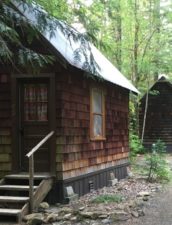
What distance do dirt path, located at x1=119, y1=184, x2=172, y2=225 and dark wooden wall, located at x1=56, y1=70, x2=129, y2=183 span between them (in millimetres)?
1961

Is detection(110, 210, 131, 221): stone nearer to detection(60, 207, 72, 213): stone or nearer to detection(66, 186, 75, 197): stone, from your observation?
detection(60, 207, 72, 213): stone

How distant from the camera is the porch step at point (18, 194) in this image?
29.3 ft

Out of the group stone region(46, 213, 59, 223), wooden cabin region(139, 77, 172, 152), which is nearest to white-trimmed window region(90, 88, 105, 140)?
stone region(46, 213, 59, 223)

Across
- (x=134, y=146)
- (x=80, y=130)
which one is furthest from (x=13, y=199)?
(x=134, y=146)

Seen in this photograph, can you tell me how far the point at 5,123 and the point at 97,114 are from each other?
303cm

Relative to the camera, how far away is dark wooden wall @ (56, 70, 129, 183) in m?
10.4

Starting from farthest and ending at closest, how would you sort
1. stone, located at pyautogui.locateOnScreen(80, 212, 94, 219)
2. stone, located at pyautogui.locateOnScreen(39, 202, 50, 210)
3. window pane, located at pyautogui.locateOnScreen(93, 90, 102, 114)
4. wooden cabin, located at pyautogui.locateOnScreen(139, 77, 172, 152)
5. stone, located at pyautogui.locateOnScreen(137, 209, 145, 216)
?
wooden cabin, located at pyautogui.locateOnScreen(139, 77, 172, 152)
window pane, located at pyautogui.locateOnScreen(93, 90, 102, 114)
stone, located at pyautogui.locateOnScreen(39, 202, 50, 210)
stone, located at pyautogui.locateOnScreen(137, 209, 145, 216)
stone, located at pyautogui.locateOnScreen(80, 212, 94, 219)

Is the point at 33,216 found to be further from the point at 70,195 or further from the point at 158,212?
the point at 158,212

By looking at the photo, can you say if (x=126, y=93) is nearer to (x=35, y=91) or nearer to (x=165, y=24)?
(x=35, y=91)

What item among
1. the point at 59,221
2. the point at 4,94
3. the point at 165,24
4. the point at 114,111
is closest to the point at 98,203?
the point at 59,221

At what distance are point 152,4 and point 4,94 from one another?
63.3 feet

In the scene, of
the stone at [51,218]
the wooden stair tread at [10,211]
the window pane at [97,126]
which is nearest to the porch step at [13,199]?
the wooden stair tread at [10,211]

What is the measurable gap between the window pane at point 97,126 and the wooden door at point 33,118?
2263 mm

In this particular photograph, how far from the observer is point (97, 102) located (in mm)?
12875
